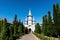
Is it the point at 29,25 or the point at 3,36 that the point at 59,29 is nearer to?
the point at 3,36

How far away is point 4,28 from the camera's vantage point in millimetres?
20109

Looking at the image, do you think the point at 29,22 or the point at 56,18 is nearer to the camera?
the point at 56,18

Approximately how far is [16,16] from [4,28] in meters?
30.2

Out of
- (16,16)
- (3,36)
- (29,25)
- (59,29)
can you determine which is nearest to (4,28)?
(3,36)

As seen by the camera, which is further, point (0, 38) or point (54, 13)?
point (54, 13)

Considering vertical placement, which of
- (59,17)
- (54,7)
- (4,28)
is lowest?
(4,28)

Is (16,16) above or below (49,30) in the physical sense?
above

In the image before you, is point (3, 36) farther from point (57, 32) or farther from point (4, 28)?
point (57, 32)

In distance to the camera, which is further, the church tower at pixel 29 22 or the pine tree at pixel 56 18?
the church tower at pixel 29 22

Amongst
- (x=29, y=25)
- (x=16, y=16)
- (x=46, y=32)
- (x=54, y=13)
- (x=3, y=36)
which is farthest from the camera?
(x=29, y=25)

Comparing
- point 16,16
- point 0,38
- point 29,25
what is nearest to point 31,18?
point 29,25

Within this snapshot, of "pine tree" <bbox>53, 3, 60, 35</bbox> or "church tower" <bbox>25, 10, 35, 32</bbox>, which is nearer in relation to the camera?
"pine tree" <bbox>53, 3, 60, 35</bbox>

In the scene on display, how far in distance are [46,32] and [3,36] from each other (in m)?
16.5

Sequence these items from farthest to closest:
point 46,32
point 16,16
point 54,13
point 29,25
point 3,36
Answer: point 29,25, point 16,16, point 46,32, point 54,13, point 3,36
